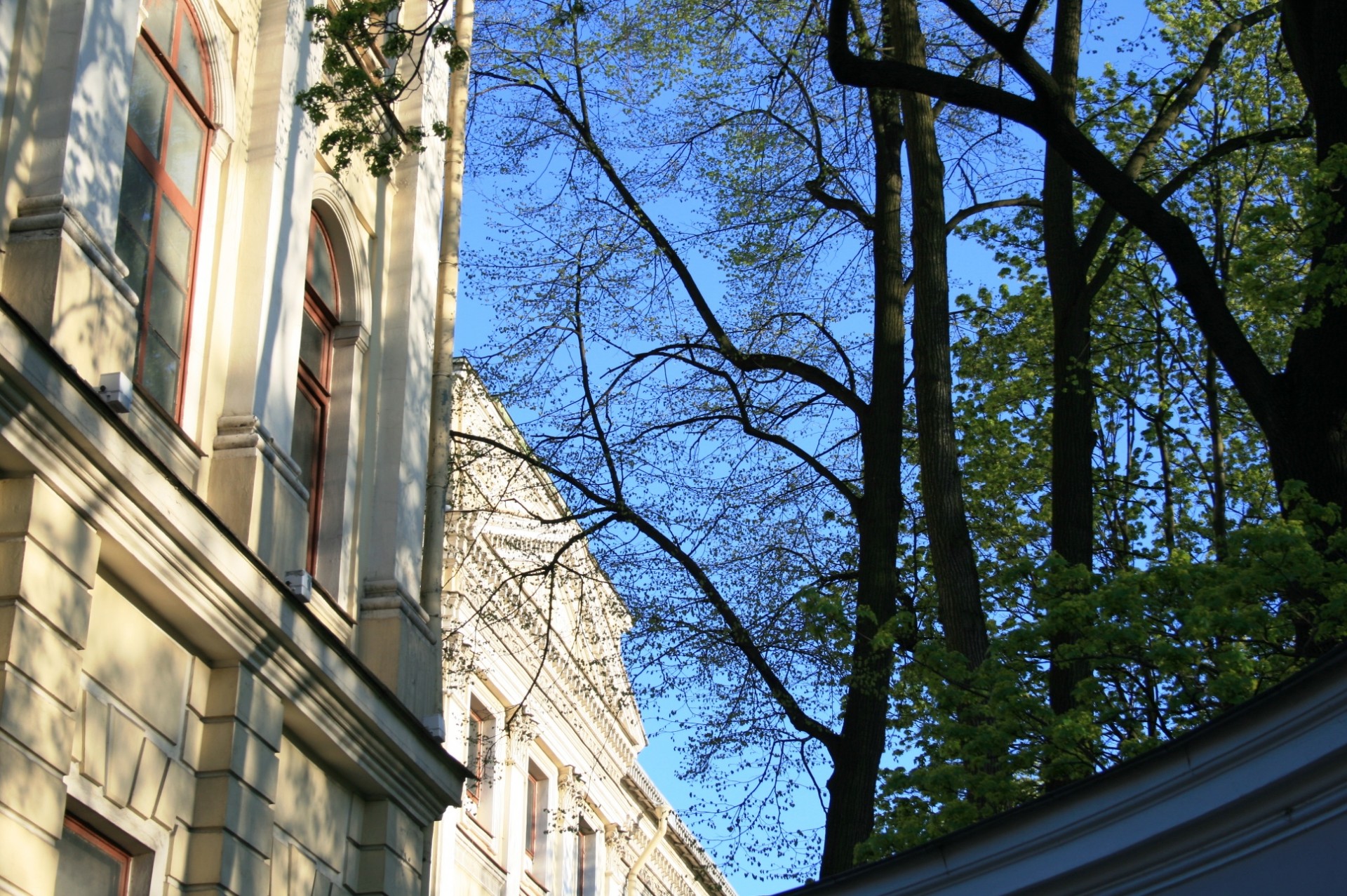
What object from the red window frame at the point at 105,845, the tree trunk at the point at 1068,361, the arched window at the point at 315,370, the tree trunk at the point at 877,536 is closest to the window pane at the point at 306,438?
the arched window at the point at 315,370

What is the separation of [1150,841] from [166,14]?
9391 mm

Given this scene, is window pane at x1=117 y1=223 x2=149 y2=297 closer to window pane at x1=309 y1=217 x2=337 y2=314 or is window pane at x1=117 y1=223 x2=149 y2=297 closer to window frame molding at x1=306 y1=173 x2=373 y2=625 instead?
window frame molding at x1=306 y1=173 x2=373 y2=625

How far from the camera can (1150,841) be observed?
6797mm

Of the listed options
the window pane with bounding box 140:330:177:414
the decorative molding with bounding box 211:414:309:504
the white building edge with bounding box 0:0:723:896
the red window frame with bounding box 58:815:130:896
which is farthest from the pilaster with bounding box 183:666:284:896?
the window pane with bounding box 140:330:177:414

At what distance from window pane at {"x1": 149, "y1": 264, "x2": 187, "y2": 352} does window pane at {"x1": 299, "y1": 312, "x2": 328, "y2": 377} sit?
2360 millimetres

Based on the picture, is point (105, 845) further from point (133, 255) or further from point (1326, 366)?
point (1326, 366)

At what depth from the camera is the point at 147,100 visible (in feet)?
38.8

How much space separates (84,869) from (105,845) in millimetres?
271

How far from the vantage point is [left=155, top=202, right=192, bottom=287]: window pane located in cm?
1191

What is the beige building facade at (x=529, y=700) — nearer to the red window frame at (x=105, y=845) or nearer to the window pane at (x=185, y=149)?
the window pane at (x=185, y=149)

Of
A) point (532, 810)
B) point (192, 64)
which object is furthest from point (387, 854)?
point (532, 810)

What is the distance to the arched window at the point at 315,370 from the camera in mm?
14523

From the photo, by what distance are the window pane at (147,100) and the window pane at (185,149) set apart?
21 cm

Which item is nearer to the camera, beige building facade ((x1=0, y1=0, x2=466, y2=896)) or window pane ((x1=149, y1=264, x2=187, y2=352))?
beige building facade ((x1=0, y1=0, x2=466, y2=896))
